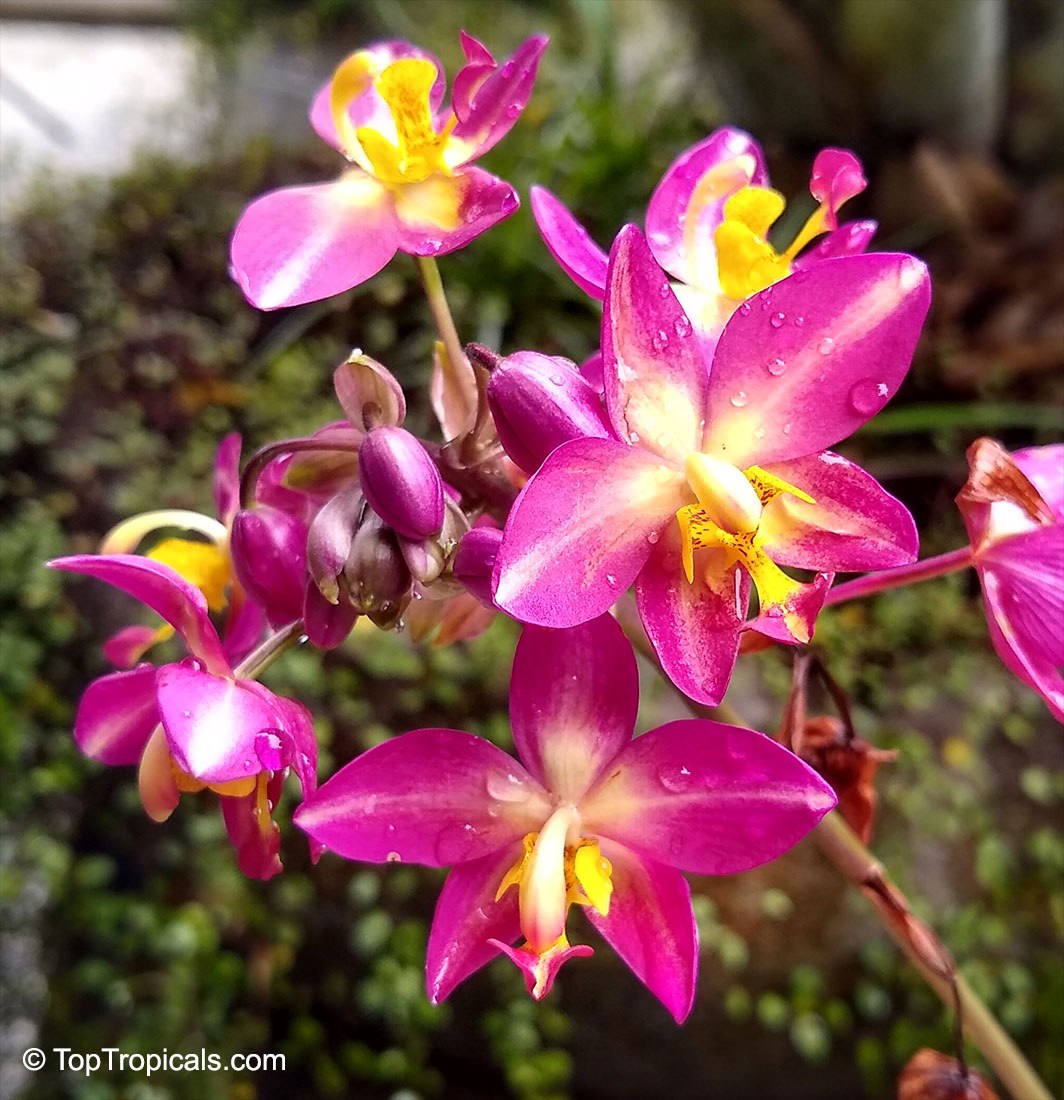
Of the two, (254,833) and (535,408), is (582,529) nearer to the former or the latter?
→ (535,408)

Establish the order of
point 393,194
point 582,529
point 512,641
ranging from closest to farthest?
1. point 582,529
2. point 393,194
3. point 512,641

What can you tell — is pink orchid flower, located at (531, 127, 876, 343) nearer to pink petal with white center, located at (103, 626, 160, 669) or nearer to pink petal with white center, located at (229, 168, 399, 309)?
pink petal with white center, located at (229, 168, 399, 309)

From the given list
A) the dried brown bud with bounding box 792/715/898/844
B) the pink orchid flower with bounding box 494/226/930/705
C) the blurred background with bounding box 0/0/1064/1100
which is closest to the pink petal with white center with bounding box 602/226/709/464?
the pink orchid flower with bounding box 494/226/930/705

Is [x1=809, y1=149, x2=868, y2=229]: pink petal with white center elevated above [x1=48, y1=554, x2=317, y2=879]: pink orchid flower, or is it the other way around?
[x1=809, y1=149, x2=868, y2=229]: pink petal with white center
